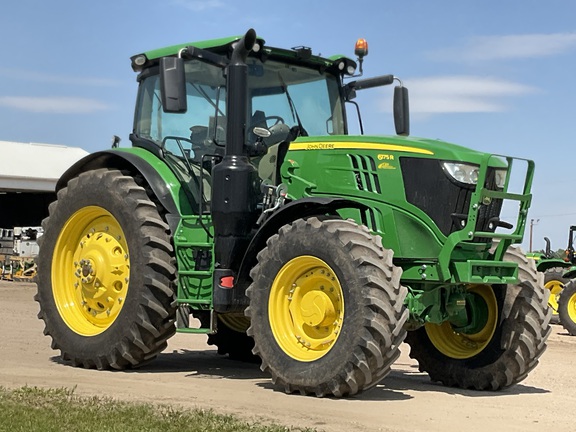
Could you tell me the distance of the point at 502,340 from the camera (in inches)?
344

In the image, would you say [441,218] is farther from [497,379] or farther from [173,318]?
[173,318]

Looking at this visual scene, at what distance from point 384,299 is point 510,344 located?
1850 millimetres

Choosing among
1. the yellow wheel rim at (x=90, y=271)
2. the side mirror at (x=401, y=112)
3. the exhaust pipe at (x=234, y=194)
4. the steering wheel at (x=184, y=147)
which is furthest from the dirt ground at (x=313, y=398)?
the side mirror at (x=401, y=112)

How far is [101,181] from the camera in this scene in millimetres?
9562

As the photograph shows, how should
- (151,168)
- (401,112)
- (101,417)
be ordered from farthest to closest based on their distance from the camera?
(401,112) < (151,168) < (101,417)

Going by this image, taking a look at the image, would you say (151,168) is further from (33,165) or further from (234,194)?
(33,165)

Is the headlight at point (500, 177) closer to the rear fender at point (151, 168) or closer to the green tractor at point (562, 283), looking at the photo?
the rear fender at point (151, 168)

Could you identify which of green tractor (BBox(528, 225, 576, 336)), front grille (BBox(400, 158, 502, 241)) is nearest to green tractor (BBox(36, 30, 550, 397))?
front grille (BBox(400, 158, 502, 241))

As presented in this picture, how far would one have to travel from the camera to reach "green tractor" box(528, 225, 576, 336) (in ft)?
64.7

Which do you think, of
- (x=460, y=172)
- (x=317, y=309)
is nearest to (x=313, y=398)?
(x=317, y=309)

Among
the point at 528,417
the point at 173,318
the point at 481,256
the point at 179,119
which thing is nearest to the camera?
the point at 528,417

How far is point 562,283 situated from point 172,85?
15.6m

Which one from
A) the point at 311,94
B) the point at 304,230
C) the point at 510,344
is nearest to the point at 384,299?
the point at 304,230

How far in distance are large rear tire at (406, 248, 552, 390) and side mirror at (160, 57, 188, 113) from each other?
10.4 ft
